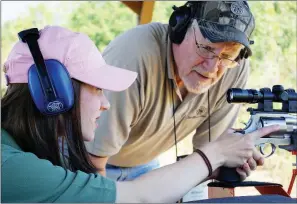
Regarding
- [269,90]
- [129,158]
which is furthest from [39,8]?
[269,90]

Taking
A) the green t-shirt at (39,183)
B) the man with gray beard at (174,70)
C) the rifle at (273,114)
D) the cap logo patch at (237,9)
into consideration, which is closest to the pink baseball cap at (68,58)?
the green t-shirt at (39,183)

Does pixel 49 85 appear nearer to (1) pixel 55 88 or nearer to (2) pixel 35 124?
(1) pixel 55 88

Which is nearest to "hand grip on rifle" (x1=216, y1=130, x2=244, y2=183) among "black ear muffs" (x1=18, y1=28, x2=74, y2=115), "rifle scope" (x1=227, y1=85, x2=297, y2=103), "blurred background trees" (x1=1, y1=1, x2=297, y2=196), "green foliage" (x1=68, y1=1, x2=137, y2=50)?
"rifle scope" (x1=227, y1=85, x2=297, y2=103)

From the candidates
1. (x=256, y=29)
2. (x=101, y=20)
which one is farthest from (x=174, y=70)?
(x=101, y=20)

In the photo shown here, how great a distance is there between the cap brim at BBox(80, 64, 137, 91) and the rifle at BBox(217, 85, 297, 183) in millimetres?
442

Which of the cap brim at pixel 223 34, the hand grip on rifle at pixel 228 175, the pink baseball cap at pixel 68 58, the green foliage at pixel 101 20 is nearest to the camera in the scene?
the pink baseball cap at pixel 68 58

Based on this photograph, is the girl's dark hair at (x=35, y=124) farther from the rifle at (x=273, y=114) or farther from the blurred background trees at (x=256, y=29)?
the blurred background trees at (x=256, y=29)

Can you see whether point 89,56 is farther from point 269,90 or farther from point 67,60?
point 269,90

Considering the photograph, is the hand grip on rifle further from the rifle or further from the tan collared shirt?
the tan collared shirt

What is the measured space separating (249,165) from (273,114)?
0.29m

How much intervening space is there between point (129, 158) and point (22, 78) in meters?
1.40

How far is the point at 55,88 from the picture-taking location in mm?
1177

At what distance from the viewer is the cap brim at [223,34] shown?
6.23ft

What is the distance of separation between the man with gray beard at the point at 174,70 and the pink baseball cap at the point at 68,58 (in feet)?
2.29
